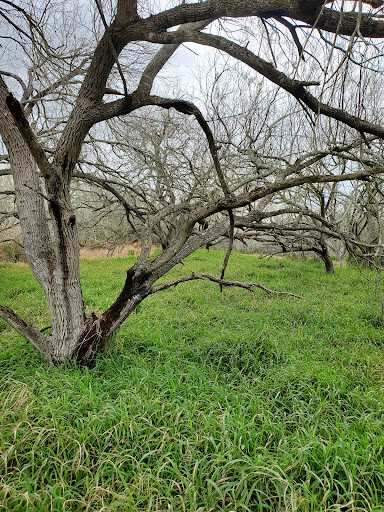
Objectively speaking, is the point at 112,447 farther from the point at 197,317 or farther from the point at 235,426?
the point at 197,317

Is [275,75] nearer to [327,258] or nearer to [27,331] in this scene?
[27,331]

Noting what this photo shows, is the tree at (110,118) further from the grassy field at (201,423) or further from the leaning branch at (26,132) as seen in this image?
the grassy field at (201,423)

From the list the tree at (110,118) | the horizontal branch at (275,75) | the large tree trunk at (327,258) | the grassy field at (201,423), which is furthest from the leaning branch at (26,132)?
the large tree trunk at (327,258)

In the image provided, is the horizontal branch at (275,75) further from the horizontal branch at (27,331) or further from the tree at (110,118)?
the horizontal branch at (27,331)

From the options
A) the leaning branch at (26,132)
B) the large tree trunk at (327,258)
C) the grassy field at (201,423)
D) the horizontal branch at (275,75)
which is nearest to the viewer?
the grassy field at (201,423)

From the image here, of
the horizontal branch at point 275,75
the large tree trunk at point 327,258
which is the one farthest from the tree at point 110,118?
the large tree trunk at point 327,258

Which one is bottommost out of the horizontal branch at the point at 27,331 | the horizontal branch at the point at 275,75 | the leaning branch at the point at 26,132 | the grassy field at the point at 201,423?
the grassy field at the point at 201,423

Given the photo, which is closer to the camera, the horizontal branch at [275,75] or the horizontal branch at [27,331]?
the horizontal branch at [275,75]

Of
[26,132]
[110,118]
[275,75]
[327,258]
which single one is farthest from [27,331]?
[327,258]

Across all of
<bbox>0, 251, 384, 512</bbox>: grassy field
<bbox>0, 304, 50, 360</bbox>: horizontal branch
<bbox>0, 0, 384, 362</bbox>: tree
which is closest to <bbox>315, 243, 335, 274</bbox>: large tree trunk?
<bbox>0, 251, 384, 512</bbox>: grassy field

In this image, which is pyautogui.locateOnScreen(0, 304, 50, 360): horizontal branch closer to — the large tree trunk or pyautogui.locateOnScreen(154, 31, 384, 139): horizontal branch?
pyautogui.locateOnScreen(154, 31, 384, 139): horizontal branch

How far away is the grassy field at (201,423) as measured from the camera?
1672 millimetres

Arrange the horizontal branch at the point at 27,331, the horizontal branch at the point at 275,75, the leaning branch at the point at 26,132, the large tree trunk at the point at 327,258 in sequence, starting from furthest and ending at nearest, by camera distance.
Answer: the large tree trunk at the point at 327,258 < the horizontal branch at the point at 27,331 < the horizontal branch at the point at 275,75 < the leaning branch at the point at 26,132

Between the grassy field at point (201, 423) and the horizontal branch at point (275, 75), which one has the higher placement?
the horizontal branch at point (275, 75)
